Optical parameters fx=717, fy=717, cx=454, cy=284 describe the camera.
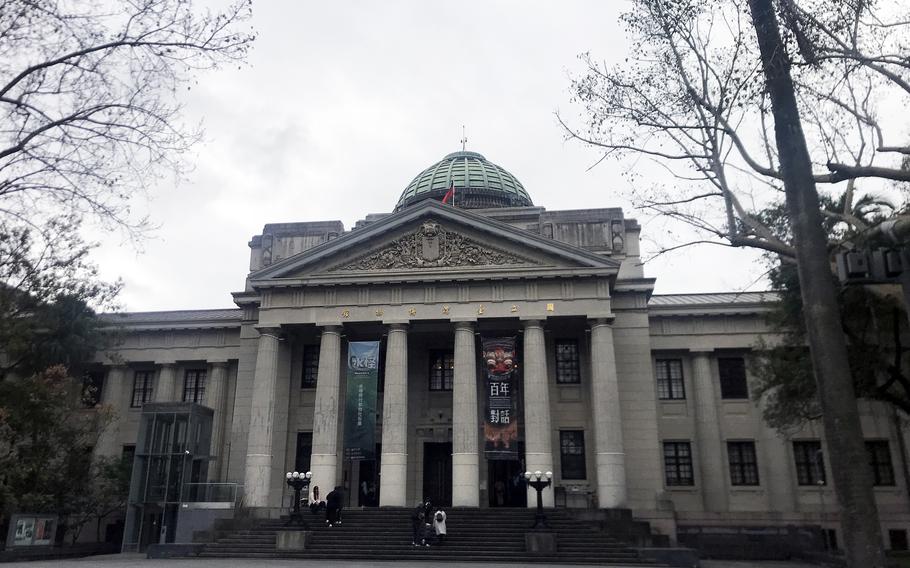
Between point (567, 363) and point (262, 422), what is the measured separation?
14.8 meters

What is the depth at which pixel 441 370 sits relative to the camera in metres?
36.5

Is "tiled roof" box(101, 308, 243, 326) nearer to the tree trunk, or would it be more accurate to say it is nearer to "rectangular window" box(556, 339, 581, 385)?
"rectangular window" box(556, 339, 581, 385)

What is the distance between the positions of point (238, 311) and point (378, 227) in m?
13.7

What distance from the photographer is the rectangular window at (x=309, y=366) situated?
120 ft

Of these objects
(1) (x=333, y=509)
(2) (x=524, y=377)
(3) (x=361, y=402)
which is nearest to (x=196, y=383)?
(3) (x=361, y=402)

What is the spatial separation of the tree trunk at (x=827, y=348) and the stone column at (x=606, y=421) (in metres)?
20.7

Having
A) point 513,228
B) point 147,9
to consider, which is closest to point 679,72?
point 147,9

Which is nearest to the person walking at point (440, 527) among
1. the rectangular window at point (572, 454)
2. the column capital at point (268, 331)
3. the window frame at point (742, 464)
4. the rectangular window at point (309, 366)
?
the rectangular window at point (572, 454)

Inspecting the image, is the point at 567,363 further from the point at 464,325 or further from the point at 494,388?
the point at 464,325

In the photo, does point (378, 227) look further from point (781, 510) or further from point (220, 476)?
point (781, 510)

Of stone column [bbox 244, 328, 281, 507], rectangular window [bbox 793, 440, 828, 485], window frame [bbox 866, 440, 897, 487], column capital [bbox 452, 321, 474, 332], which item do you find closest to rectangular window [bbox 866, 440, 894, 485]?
window frame [bbox 866, 440, 897, 487]

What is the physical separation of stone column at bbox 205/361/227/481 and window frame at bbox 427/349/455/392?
37.3 feet

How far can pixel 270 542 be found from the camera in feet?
89.2

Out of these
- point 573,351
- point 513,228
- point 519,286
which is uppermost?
Answer: point 513,228
